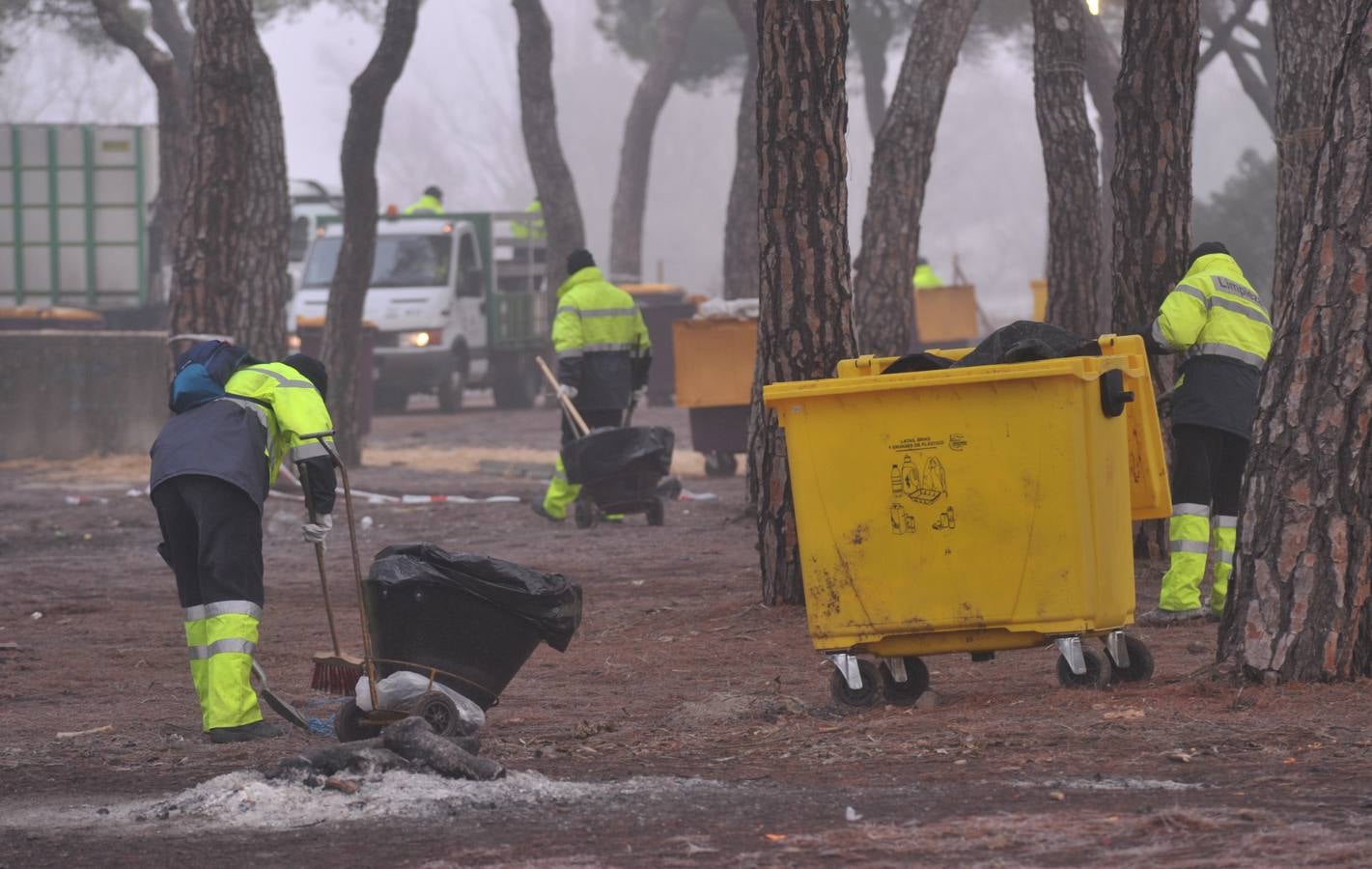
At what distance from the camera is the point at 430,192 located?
26172 millimetres

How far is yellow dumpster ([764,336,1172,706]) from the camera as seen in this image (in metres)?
6.47

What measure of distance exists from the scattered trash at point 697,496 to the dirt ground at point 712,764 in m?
5.26

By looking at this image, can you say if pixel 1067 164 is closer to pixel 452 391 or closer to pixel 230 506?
pixel 230 506

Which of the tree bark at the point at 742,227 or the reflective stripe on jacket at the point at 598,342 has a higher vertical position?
the tree bark at the point at 742,227

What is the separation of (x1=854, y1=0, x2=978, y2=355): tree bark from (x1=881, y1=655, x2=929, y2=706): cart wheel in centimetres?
849

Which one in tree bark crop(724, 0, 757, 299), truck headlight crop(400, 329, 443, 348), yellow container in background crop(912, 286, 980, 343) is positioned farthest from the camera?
yellow container in background crop(912, 286, 980, 343)

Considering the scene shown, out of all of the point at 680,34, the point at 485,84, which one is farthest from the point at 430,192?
the point at 485,84

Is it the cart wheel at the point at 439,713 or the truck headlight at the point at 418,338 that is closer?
the cart wheel at the point at 439,713

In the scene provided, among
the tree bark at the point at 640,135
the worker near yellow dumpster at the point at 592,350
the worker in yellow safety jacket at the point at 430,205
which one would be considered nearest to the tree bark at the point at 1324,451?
the worker near yellow dumpster at the point at 592,350

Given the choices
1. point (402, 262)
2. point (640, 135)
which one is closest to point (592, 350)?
point (402, 262)

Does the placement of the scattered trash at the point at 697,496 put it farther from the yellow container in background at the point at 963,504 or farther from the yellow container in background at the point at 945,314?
the yellow container in background at the point at 945,314

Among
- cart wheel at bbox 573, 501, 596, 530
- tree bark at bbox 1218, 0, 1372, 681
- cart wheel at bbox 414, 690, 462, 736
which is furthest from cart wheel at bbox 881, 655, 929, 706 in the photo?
cart wheel at bbox 573, 501, 596, 530

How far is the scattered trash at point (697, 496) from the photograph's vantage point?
15.6 metres

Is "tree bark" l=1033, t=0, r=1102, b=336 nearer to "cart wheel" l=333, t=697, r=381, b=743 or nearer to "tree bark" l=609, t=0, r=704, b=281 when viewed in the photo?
"cart wheel" l=333, t=697, r=381, b=743
